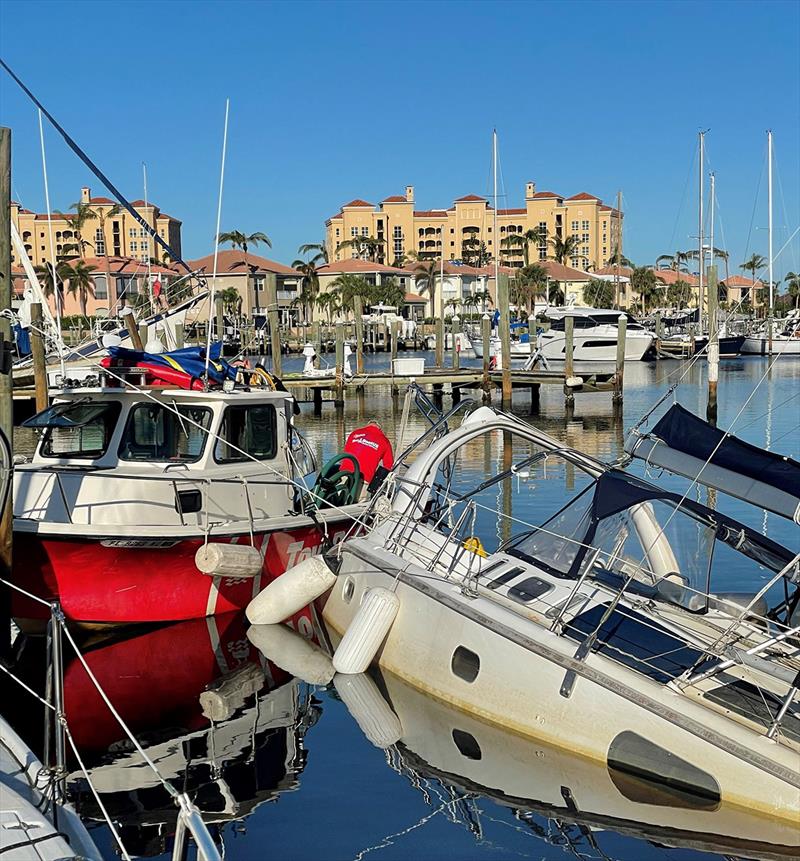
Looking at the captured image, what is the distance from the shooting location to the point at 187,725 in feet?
32.8

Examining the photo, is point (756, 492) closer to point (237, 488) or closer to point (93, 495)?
point (237, 488)

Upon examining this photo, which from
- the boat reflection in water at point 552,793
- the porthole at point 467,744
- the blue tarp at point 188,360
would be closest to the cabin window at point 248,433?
the blue tarp at point 188,360

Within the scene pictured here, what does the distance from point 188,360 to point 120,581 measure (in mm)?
3307

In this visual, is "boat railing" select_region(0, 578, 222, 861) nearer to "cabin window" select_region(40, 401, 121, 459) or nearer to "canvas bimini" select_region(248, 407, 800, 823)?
"canvas bimini" select_region(248, 407, 800, 823)

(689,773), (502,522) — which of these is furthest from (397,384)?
(689,773)

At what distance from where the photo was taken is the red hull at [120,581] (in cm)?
1182

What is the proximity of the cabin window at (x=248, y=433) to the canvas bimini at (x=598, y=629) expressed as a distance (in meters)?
2.03

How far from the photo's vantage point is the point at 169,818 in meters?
8.00

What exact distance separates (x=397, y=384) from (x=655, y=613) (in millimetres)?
32696

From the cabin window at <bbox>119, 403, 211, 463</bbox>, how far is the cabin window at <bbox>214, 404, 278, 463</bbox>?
0.26 metres

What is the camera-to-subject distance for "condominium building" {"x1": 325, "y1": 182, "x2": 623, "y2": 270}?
14700 cm

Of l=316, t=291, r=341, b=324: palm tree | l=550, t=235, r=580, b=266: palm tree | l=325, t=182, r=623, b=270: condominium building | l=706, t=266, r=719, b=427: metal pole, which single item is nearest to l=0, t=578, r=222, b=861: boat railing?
l=706, t=266, r=719, b=427: metal pole

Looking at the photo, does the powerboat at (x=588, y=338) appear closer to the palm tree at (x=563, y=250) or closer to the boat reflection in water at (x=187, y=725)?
the boat reflection in water at (x=187, y=725)

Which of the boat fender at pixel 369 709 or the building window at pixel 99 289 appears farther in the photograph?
the building window at pixel 99 289
